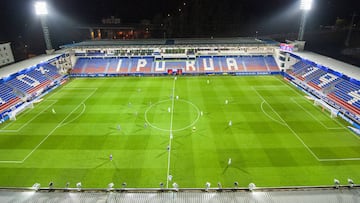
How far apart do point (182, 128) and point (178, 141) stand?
8.81 ft

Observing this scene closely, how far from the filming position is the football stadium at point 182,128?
1693cm

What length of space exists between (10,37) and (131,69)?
47.1 metres

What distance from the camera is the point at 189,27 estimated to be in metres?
70.0

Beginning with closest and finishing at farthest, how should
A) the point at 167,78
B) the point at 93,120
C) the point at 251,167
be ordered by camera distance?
the point at 251,167, the point at 93,120, the point at 167,78

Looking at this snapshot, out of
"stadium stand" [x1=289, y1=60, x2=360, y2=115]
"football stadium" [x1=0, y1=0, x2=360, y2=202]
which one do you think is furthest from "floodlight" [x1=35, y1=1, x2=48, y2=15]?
"stadium stand" [x1=289, y1=60, x2=360, y2=115]

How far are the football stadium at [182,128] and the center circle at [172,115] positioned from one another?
136 millimetres

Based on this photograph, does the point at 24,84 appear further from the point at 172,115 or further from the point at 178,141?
the point at 178,141

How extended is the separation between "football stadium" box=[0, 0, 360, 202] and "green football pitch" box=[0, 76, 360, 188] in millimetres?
119

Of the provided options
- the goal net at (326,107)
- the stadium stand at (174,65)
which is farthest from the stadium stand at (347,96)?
the stadium stand at (174,65)

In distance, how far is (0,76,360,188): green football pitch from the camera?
1828cm

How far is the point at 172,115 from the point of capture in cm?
2853

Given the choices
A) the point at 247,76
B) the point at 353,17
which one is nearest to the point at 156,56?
the point at 247,76

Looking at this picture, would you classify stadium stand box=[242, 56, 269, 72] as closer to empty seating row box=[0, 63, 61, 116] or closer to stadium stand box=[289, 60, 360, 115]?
stadium stand box=[289, 60, 360, 115]

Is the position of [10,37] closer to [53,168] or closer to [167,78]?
[167,78]
